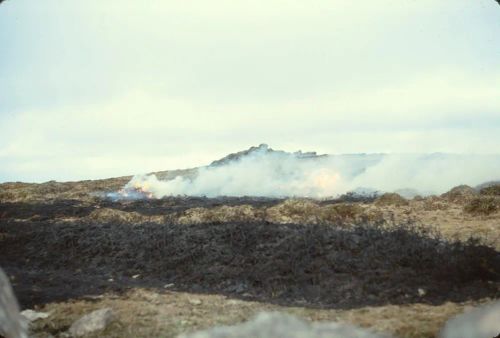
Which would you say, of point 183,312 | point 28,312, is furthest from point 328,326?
point 28,312

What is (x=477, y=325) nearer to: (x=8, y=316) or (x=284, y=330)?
(x=284, y=330)

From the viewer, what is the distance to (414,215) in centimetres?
2400

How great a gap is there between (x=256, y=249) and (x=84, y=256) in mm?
6608

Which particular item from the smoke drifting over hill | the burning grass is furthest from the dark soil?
the smoke drifting over hill

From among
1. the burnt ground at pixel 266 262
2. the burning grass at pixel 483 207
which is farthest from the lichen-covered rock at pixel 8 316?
the burning grass at pixel 483 207

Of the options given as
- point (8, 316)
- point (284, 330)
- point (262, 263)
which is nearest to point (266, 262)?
point (262, 263)

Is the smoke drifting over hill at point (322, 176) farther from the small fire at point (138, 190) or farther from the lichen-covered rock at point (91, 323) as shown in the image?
the lichen-covered rock at point (91, 323)

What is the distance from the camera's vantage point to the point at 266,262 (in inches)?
632

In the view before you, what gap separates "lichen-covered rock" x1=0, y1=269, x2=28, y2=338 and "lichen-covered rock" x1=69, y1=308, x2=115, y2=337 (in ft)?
10.4

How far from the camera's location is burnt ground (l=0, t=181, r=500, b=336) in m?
12.8

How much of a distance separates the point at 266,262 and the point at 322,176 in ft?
144

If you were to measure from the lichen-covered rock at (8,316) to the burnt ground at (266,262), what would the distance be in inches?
148

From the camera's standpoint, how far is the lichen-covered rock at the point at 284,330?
8875 millimetres

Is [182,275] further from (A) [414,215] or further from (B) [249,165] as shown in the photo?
(B) [249,165]
